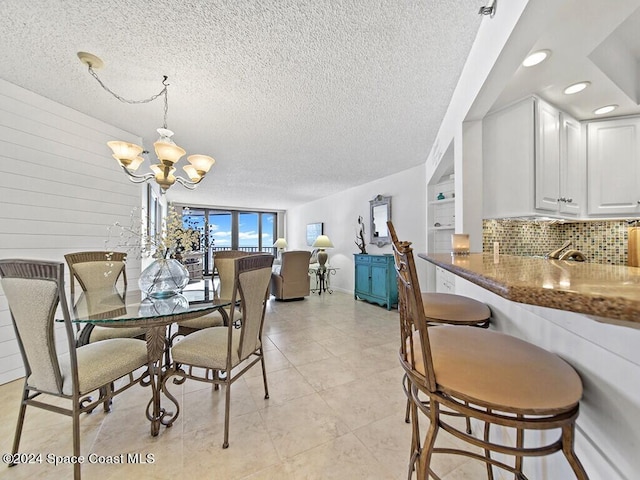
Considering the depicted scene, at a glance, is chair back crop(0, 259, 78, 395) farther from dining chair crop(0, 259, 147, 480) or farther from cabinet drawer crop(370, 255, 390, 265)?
cabinet drawer crop(370, 255, 390, 265)

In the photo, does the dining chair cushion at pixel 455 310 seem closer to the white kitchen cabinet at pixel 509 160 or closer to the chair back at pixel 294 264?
the white kitchen cabinet at pixel 509 160

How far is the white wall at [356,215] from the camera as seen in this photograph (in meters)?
4.38

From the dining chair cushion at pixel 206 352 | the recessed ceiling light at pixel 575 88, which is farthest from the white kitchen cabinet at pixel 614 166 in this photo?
the dining chair cushion at pixel 206 352

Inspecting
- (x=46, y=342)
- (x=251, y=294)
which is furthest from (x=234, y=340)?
(x=46, y=342)

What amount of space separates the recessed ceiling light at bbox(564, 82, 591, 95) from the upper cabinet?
0.46ft

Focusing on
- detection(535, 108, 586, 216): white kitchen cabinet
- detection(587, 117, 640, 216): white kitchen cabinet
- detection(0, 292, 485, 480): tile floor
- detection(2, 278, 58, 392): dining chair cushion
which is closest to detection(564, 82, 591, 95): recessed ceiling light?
detection(535, 108, 586, 216): white kitchen cabinet

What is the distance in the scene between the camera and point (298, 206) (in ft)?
28.4

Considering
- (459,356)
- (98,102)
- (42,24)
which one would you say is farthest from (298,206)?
(459,356)

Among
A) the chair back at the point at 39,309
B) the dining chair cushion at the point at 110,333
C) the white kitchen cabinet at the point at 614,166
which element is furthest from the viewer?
the white kitchen cabinet at the point at 614,166

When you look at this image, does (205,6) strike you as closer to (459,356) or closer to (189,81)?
(189,81)

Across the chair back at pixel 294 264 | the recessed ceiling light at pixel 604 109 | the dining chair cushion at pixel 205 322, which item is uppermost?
the recessed ceiling light at pixel 604 109

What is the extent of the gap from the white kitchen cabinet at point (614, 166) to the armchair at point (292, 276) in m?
3.80

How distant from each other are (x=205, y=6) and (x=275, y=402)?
2.49 metres

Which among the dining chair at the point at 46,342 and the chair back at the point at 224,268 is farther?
the chair back at the point at 224,268
